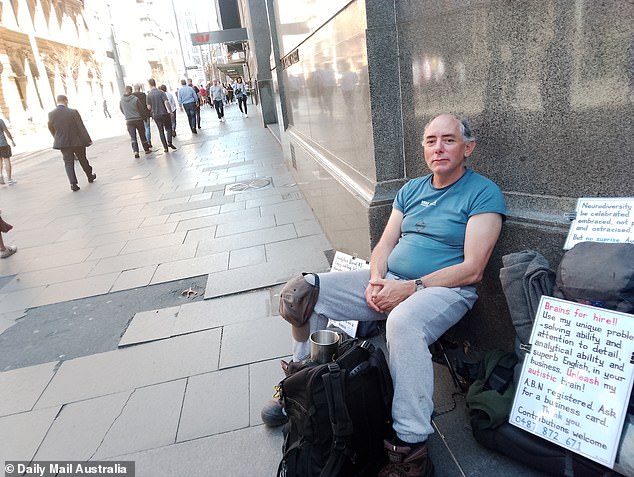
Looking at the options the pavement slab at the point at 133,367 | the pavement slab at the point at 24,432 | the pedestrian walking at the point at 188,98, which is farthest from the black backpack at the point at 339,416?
the pedestrian walking at the point at 188,98

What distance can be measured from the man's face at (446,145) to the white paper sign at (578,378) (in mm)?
842

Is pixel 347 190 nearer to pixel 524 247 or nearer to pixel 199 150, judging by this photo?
pixel 524 247

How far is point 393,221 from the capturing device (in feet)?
9.33

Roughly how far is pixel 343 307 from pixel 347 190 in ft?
5.25

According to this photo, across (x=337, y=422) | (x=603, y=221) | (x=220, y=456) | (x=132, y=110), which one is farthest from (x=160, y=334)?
(x=132, y=110)

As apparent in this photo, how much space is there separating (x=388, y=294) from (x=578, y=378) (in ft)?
2.96

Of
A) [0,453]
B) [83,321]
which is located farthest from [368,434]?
[83,321]

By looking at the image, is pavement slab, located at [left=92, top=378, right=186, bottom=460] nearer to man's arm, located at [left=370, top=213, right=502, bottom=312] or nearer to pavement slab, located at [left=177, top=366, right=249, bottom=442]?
pavement slab, located at [left=177, top=366, right=249, bottom=442]

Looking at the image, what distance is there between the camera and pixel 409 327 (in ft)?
Result: 6.84

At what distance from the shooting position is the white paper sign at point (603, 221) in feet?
6.48

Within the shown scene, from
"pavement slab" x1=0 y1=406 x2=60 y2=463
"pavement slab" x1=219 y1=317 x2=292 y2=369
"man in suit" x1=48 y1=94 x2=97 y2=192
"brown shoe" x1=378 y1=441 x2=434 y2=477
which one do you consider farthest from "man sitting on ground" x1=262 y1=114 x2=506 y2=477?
"man in suit" x1=48 y1=94 x2=97 y2=192

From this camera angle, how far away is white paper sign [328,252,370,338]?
9.59 ft

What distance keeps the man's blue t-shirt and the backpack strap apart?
876 mm

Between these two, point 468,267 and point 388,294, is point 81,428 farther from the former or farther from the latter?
point 468,267
